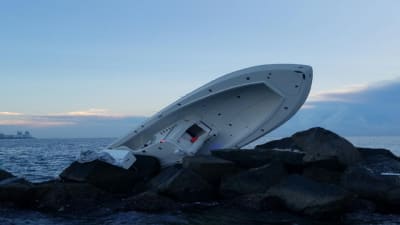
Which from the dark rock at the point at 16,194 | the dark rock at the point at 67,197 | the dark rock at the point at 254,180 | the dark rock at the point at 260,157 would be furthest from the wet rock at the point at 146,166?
the dark rock at the point at 16,194

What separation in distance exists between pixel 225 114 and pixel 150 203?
6.57m

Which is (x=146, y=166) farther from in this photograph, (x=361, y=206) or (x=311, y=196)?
(x=361, y=206)

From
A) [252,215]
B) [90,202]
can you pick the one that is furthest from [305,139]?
[90,202]

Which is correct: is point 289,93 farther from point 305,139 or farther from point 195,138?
point 195,138

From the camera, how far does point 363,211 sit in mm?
12445

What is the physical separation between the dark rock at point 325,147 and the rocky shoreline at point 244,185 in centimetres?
3

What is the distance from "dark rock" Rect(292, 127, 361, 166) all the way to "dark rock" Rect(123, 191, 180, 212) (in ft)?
15.4

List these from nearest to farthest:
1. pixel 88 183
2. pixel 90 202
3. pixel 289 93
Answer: pixel 90 202 < pixel 88 183 < pixel 289 93

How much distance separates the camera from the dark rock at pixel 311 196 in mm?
11594

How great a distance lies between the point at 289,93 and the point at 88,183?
27.2ft

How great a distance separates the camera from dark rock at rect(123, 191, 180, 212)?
41.8 feet

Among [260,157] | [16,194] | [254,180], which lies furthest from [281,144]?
[16,194]

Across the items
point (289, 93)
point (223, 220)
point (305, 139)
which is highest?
point (289, 93)

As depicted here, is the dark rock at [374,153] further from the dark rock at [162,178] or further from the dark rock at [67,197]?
the dark rock at [67,197]
